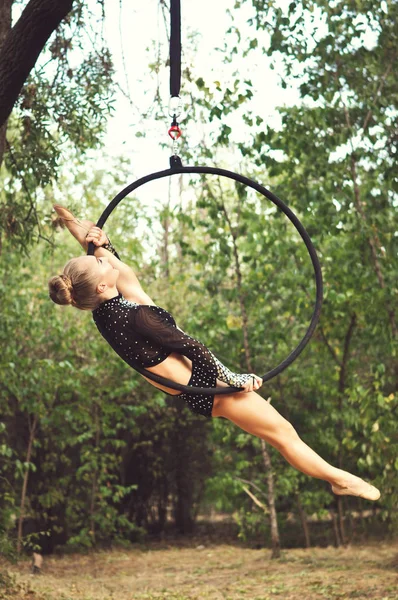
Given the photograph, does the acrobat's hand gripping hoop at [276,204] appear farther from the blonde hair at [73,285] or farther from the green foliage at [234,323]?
the green foliage at [234,323]

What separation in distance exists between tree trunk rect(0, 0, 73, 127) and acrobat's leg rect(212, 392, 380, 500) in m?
1.85

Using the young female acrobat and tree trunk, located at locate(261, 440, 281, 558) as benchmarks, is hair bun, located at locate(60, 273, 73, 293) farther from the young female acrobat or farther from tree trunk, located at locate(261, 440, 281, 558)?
tree trunk, located at locate(261, 440, 281, 558)

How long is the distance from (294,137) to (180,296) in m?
3.59

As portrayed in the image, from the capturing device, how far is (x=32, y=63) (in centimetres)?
370

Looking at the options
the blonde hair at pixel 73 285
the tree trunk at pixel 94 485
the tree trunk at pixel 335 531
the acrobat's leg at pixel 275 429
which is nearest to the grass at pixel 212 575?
the tree trunk at pixel 335 531

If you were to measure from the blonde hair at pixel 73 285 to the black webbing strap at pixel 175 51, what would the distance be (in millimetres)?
864

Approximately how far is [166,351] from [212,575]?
16.1 feet

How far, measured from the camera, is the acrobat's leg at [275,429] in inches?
123

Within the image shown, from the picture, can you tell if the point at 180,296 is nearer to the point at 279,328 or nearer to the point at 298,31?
the point at 279,328

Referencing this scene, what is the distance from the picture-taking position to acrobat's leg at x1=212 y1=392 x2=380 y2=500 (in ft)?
10.2

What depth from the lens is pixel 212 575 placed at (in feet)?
24.1

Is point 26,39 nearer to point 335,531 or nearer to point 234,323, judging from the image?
point 234,323

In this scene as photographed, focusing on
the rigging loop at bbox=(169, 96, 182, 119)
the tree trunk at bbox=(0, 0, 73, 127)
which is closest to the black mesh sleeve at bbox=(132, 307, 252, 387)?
the rigging loop at bbox=(169, 96, 182, 119)

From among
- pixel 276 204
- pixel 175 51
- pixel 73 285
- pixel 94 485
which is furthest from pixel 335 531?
pixel 175 51
